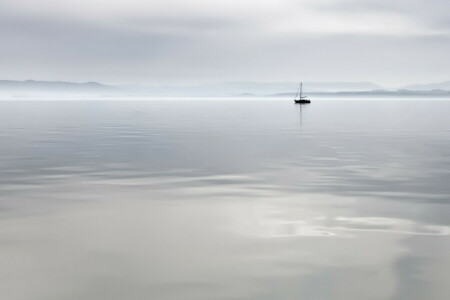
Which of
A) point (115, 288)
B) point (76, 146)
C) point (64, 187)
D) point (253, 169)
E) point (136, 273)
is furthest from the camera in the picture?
point (76, 146)

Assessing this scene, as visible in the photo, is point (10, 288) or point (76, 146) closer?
point (10, 288)

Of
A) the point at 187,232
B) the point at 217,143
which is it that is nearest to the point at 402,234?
the point at 187,232

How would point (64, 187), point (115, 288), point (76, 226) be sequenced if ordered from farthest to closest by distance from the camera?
point (64, 187) < point (76, 226) < point (115, 288)

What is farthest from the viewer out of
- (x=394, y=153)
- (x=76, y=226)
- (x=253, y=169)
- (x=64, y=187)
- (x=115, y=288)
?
(x=394, y=153)

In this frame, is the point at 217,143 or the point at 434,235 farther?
the point at 217,143

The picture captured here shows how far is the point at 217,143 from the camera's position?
125 ft

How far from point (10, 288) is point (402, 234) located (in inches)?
338

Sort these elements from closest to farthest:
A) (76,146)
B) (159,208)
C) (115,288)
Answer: (115,288) < (159,208) < (76,146)

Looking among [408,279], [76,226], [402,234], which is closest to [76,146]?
[76,226]

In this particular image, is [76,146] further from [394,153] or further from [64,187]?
[394,153]

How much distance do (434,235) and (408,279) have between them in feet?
11.0

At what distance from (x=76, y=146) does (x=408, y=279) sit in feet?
95.7

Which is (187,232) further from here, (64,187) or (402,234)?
(64,187)

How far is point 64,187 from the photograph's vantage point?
779 inches
